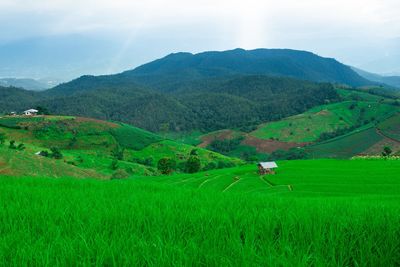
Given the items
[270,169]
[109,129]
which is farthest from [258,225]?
[109,129]

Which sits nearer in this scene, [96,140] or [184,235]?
[184,235]

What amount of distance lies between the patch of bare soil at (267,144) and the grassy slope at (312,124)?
16.4 feet

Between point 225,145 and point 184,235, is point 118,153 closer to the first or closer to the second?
point 225,145

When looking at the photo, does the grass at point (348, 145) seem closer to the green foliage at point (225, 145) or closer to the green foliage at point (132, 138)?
the green foliage at point (225, 145)

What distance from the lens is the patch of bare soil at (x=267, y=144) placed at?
16538cm

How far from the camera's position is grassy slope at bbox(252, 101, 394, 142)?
17912 cm

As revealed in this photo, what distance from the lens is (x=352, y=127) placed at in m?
181

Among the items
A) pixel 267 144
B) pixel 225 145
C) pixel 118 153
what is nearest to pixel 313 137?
pixel 267 144

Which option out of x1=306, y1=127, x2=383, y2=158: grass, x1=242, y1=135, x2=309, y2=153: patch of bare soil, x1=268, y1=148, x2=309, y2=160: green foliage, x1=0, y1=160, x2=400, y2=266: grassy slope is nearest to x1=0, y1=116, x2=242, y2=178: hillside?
x1=268, y1=148, x2=309, y2=160: green foliage

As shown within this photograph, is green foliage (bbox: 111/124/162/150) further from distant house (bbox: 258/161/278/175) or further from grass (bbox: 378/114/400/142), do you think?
distant house (bbox: 258/161/278/175)

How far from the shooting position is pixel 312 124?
7421 inches

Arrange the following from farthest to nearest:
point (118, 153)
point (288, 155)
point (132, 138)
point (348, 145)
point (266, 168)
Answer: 1. point (132, 138)
2. point (288, 155)
3. point (348, 145)
4. point (118, 153)
5. point (266, 168)

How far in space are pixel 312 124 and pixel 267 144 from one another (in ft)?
107

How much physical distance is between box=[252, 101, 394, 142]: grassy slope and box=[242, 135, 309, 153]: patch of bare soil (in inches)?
197
